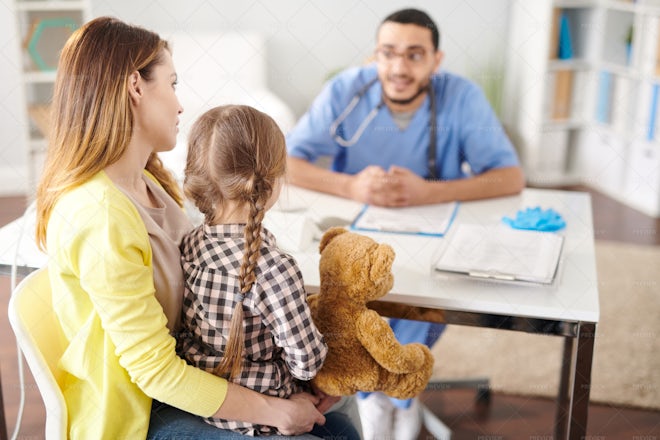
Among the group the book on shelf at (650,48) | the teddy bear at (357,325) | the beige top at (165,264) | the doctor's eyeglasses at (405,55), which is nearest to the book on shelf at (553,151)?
the book on shelf at (650,48)

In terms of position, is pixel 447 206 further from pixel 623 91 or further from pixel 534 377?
pixel 623 91

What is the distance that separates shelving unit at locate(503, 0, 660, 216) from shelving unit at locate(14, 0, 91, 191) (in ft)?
7.20

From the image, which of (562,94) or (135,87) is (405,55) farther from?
(562,94)

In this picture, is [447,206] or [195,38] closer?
[447,206]

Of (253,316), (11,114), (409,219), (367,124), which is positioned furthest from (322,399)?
(11,114)

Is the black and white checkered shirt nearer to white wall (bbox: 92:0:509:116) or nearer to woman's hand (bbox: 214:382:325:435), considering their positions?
woman's hand (bbox: 214:382:325:435)

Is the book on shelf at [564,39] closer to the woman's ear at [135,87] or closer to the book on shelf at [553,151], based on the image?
the book on shelf at [553,151]

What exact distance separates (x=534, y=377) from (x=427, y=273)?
3.50 feet

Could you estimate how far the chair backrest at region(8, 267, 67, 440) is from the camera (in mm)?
1057

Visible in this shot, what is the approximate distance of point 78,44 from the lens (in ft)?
3.51

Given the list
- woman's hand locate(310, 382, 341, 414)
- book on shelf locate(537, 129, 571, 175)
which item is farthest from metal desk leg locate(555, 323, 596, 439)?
book on shelf locate(537, 129, 571, 175)

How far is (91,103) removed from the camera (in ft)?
3.50

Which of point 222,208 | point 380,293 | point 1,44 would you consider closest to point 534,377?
point 380,293

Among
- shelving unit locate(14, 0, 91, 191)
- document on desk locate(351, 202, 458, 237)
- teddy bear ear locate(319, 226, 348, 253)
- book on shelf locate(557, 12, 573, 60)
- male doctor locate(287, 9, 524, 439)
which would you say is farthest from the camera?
book on shelf locate(557, 12, 573, 60)
